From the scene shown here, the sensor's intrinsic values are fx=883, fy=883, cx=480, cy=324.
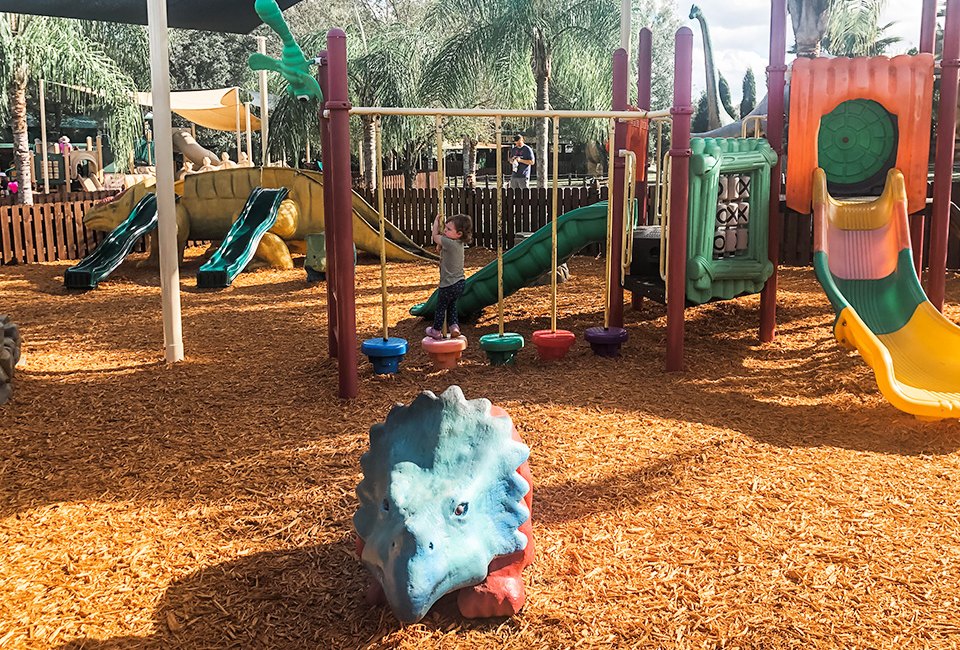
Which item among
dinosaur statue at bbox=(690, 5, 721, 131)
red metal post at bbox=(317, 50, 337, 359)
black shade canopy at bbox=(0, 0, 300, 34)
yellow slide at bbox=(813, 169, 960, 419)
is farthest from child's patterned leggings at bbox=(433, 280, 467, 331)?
dinosaur statue at bbox=(690, 5, 721, 131)

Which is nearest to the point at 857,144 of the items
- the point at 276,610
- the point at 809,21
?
the point at 276,610

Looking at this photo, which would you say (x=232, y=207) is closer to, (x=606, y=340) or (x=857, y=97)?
(x=606, y=340)

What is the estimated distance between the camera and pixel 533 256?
7828mm

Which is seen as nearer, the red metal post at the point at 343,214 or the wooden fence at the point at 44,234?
the red metal post at the point at 343,214

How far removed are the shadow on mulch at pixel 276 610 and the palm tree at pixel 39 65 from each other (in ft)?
50.7

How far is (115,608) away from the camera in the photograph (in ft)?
9.90

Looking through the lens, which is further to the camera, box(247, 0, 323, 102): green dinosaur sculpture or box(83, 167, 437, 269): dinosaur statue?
box(83, 167, 437, 269): dinosaur statue

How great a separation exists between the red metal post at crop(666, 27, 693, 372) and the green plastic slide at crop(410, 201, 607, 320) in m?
1.44

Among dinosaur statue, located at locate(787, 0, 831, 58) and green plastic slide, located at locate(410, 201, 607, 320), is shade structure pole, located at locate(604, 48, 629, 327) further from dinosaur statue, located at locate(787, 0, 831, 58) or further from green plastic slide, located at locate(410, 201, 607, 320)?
dinosaur statue, located at locate(787, 0, 831, 58)

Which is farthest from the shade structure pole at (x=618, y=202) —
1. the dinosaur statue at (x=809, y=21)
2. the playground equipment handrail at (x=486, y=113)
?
the dinosaur statue at (x=809, y=21)

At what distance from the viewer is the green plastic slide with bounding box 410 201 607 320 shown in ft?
25.2

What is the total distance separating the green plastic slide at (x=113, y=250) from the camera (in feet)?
33.8

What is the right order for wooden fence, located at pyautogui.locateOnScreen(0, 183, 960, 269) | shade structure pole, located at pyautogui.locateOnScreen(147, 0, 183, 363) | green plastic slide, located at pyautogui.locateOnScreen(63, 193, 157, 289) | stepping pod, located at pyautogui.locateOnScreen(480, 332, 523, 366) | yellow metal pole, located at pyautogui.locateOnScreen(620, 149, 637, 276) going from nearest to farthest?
shade structure pole, located at pyautogui.locateOnScreen(147, 0, 183, 363) < stepping pod, located at pyautogui.locateOnScreen(480, 332, 523, 366) < yellow metal pole, located at pyautogui.locateOnScreen(620, 149, 637, 276) < green plastic slide, located at pyautogui.locateOnScreen(63, 193, 157, 289) < wooden fence, located at pyautogui.locateOnScreen(0, 183, 960, 269)

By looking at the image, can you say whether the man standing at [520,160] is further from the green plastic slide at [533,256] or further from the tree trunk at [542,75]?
the green plastic slide at [533,256]
